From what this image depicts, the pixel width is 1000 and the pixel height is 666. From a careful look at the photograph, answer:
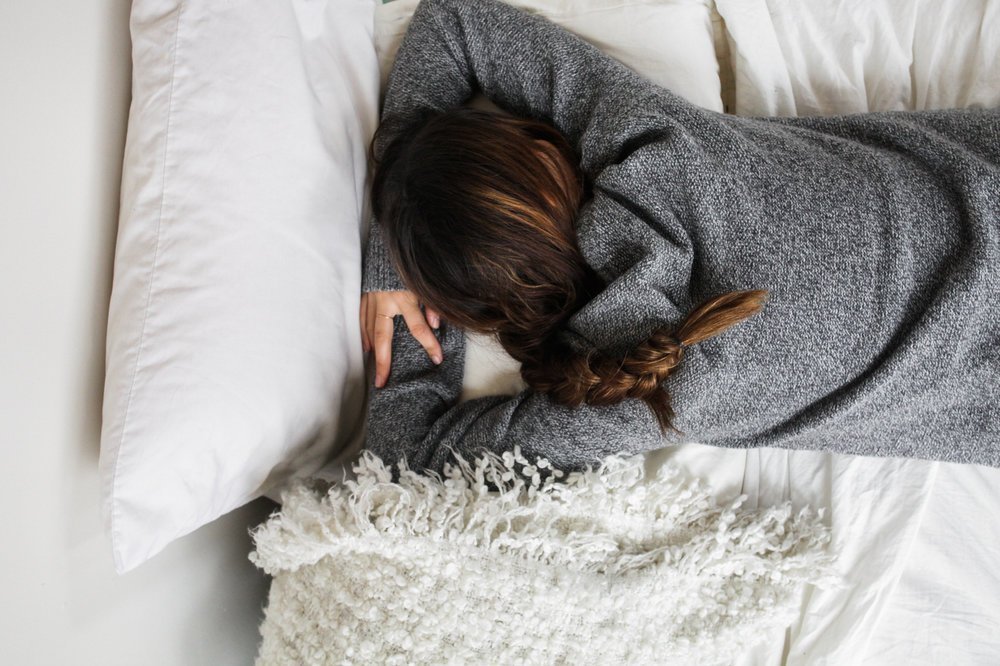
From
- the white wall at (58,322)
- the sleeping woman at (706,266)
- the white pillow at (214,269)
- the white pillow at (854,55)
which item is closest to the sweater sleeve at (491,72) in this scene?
the sleeping woman at (706,266)

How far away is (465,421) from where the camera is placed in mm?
896

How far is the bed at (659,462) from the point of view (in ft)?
2.33

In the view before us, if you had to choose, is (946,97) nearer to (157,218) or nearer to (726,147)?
(726,147)

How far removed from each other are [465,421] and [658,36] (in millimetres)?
589

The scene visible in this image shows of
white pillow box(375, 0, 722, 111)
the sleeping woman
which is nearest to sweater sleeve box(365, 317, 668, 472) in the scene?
the sleeping woman

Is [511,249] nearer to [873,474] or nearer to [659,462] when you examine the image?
[659,462]

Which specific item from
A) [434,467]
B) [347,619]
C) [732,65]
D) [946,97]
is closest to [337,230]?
[434,467]

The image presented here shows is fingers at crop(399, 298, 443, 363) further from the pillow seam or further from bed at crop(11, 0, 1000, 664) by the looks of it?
the pillow seam

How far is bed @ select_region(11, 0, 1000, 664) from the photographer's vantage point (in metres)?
0.71

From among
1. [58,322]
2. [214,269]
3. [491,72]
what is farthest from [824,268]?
[58,322]

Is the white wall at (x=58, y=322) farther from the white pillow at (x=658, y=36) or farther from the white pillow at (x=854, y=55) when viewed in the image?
the white pillow at (x=854, y=55)

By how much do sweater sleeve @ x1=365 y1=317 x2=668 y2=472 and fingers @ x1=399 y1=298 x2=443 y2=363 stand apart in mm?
13

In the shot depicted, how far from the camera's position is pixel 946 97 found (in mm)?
948

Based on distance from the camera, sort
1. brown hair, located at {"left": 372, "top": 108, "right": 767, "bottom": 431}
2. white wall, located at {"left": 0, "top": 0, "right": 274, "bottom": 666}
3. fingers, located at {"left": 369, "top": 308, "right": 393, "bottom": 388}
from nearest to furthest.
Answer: white wall, located at {"left": 0, "top": 0, "right": 274, "bottom": 666} < brown hair, located at {"left": 372, "top": 108, "right": 767, "bottom": 431} < fingers, located at {"left": 369, "top": 308, "right": 393, "bottom": 388}
